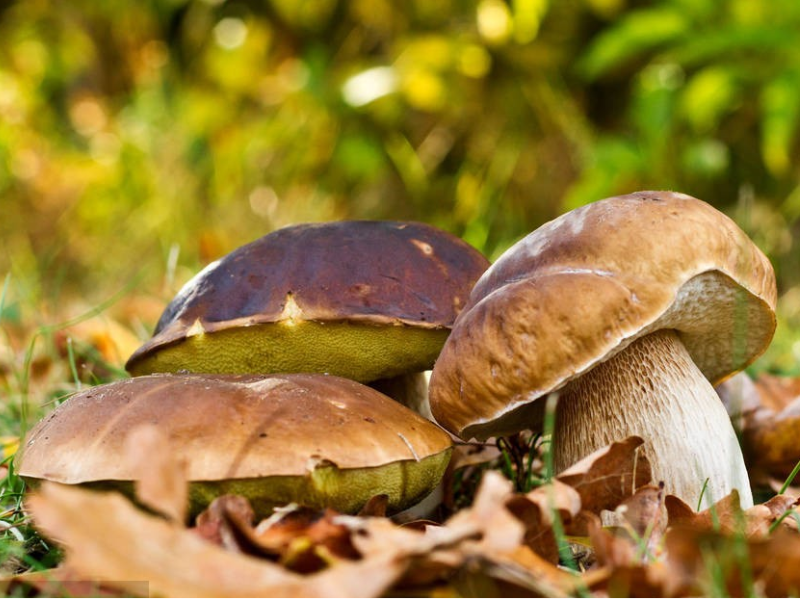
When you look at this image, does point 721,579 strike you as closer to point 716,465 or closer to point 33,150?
point 716,465

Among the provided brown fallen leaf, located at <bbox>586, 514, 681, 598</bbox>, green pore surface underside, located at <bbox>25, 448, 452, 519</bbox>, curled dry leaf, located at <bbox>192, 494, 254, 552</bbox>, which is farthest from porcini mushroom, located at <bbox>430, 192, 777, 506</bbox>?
curled dry leaf, located at <bbox>192, 494, 254, 552</bbox>

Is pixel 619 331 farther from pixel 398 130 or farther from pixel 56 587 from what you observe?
pixel 398 130

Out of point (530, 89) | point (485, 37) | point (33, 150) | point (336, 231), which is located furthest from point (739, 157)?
Answer: point (33, 150)

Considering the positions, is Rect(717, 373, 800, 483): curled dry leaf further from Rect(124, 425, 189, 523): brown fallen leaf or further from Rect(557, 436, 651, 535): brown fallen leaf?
Rect(124, 425, 189, 523): brown fallen leaf

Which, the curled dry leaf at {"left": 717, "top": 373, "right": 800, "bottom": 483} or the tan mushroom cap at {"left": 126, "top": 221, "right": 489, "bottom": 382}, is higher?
the tan mushroom cap at {"left": 126, "top": 221, "right": 489, "bottom": 382}

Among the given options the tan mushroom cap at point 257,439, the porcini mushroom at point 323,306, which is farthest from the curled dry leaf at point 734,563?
the porcini mushroom at point 323,306
